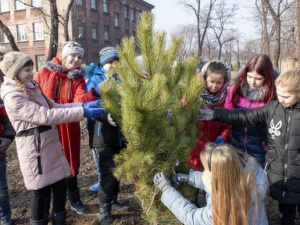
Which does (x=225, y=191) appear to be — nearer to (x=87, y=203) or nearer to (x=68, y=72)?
(x=68, y=72)

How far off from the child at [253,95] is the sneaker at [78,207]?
5.47 feet

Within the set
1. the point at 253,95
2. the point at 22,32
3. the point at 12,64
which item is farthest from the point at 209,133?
the point at 22,32

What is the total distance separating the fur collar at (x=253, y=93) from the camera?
7.48ft

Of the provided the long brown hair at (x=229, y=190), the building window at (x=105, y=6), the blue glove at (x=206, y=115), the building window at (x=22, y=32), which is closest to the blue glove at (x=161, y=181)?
the long brown hair at (x=229, y=190)

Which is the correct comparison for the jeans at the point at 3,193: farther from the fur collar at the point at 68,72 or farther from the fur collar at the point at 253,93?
the fur collar at the point at 253,93

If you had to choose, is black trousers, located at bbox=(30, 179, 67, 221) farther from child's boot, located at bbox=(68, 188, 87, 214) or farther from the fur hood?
the fur hood

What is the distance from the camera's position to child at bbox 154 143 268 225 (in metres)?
1.47

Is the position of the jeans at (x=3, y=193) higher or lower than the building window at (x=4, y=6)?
lower

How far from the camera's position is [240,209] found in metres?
1.49

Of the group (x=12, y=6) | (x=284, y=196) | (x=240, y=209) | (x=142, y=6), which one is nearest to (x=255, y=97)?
(x=284, y=196)

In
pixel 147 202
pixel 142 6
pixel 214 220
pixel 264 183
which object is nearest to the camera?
pixel 214 220

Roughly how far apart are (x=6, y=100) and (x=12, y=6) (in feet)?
79.4

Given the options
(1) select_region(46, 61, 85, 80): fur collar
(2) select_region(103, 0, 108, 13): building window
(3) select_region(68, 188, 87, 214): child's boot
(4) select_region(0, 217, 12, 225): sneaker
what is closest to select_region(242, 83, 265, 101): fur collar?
(1) select_region(46, 61, 85, 80): fur collar

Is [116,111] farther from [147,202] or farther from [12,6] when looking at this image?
[12,6]
